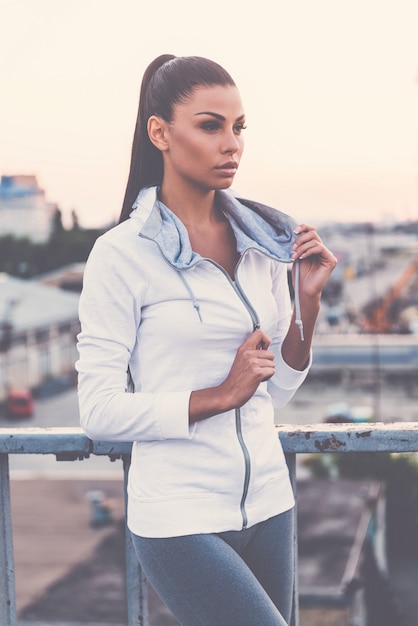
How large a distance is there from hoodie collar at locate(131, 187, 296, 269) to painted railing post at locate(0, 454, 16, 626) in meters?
0.68

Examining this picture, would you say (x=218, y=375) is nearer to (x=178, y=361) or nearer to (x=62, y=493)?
(x=178, y=361)

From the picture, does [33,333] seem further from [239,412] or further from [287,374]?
[239,412]

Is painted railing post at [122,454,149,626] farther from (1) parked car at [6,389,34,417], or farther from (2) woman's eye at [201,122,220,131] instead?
(1) parked car at [6,389,34,417]

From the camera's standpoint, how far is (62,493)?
1878 cm

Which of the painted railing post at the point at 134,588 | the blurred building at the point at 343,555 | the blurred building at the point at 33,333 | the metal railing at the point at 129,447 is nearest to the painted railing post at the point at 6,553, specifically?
the metal railing at the point at 129,447

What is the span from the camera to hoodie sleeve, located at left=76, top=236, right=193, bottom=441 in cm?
170

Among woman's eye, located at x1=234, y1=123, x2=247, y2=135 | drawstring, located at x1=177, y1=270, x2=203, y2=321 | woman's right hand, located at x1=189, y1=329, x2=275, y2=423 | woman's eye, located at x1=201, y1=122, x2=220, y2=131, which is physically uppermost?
woman's eye, located at x1=201, y1=122, x2=220, y2=131

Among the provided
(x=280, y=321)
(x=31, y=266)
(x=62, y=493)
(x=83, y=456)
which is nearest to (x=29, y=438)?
(x=83, y=456)

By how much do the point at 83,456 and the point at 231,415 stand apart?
45cm

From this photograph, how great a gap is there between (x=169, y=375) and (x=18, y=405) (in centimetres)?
2663

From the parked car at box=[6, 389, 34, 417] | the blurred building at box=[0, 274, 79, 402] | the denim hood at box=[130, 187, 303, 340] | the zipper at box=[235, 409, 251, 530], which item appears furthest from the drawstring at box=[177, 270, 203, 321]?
the parked car at box=[6, 389, 34, 417]

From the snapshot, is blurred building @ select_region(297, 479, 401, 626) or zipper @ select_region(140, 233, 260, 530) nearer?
zipper @ select_region(140, 233, 260, 530)

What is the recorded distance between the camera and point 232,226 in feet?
6.28

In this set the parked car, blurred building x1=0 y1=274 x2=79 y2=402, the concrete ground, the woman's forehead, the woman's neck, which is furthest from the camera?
blurred building x1=0 y1=274 x2=79 y2=402
